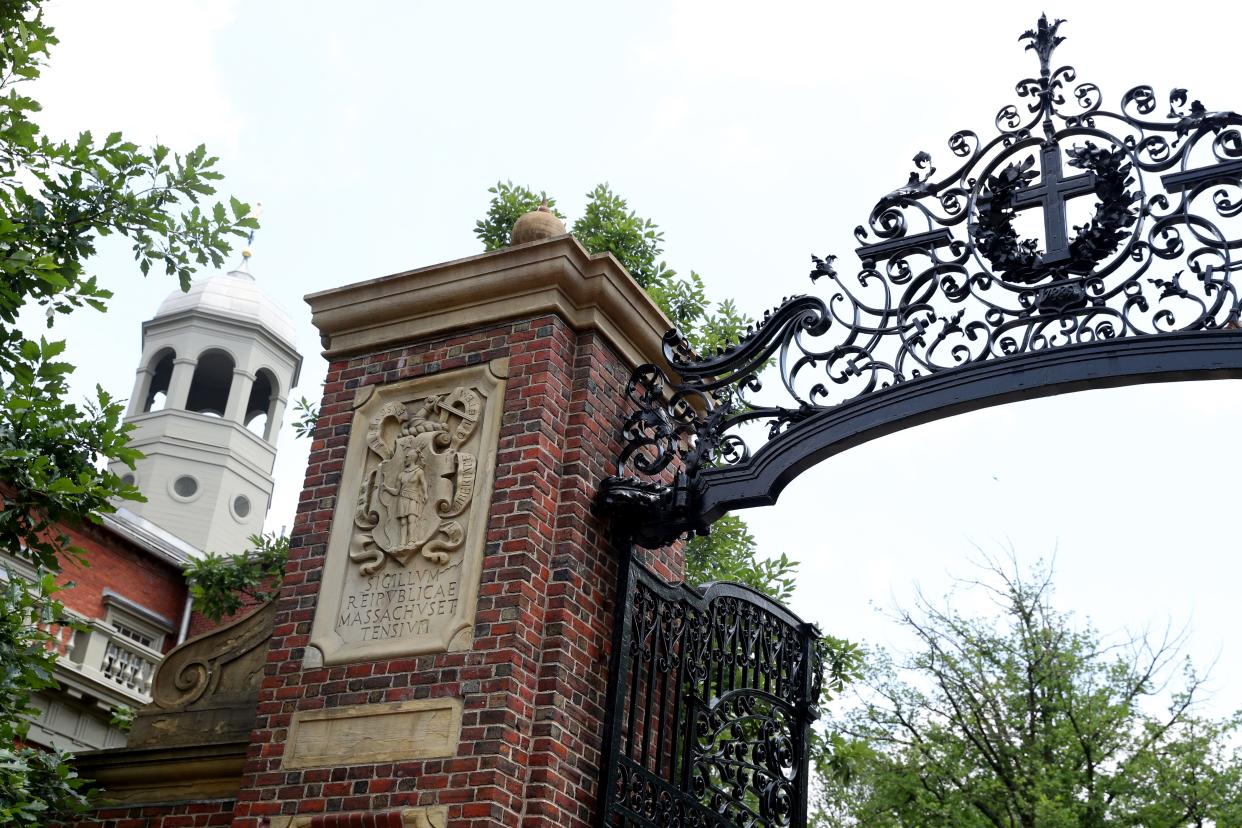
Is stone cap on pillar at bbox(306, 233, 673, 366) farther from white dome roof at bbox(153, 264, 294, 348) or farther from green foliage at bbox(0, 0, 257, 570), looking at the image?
white dome roof at bbox(153, 264, 294, 348)

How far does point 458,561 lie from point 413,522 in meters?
0.38

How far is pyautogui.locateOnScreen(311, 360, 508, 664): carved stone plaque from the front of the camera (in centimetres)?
705

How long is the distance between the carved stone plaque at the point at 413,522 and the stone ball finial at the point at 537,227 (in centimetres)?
87

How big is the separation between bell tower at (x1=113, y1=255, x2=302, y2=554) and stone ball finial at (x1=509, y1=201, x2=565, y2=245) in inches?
1001

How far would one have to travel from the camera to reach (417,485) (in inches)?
291

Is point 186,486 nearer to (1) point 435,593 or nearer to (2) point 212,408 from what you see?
(2) point 212,408

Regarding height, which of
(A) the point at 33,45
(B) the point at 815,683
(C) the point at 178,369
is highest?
(C) the point at 178,369

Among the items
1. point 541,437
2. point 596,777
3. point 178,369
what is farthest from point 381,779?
point 178,369

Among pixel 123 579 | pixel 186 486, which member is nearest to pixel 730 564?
pixel 123 579

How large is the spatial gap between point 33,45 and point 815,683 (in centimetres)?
620

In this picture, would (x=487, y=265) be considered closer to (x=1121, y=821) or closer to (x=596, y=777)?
(x=596, y=777)

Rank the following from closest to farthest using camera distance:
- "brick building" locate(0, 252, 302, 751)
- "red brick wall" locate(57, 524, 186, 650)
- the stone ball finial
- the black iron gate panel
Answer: the black iron gate panel
the stone ball finial
"red brick wall" locate(57, 524, 186, 650)
"brick building" locate(0, 252, 302, 751)

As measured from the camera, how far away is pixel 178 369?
33.5m

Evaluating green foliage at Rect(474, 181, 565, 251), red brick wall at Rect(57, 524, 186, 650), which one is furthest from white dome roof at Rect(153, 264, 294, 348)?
green foliage at Rect(474, 181, 565, 251)
